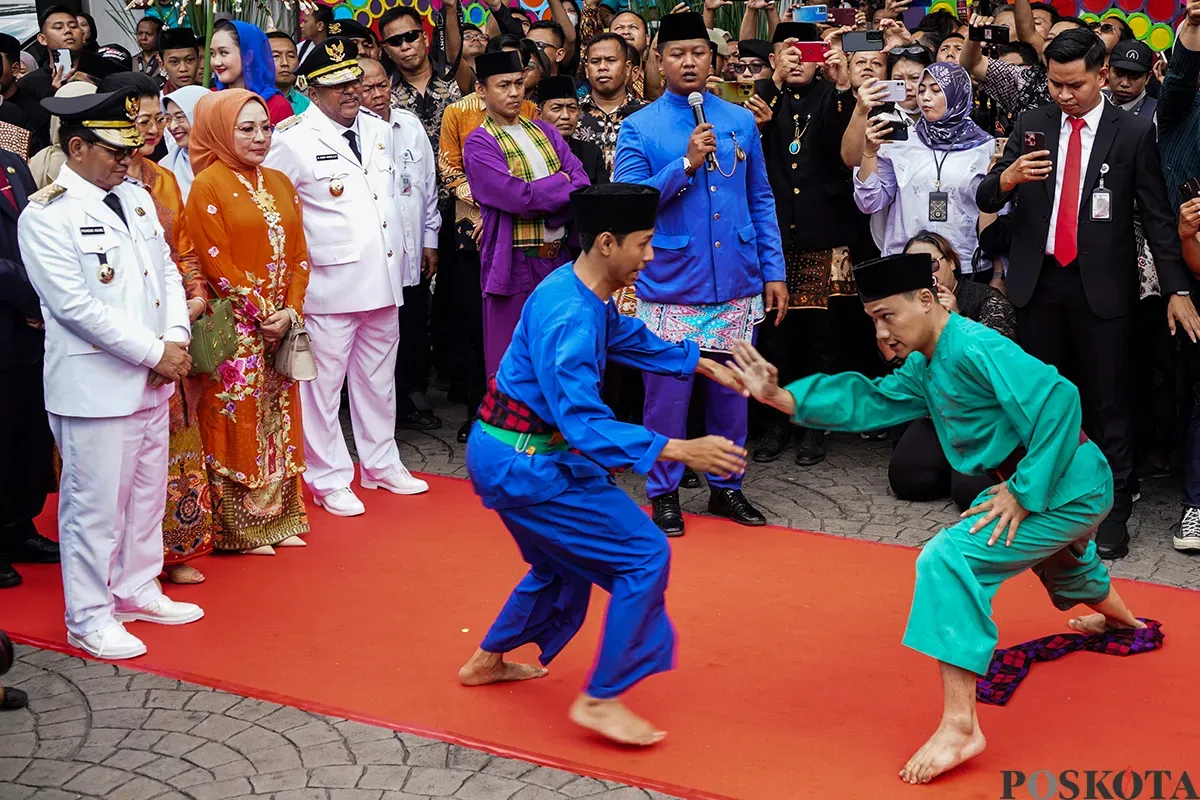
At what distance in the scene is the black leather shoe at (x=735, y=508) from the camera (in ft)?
18.9

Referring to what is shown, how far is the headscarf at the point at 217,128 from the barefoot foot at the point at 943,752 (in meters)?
3.38

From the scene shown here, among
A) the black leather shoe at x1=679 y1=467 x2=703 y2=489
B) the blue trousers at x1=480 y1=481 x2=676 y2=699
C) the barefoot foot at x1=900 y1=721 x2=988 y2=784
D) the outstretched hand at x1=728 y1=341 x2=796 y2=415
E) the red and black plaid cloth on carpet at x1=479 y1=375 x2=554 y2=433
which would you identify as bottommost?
the black leather shoe at x1=679 y1=467 x2=703 y2=489

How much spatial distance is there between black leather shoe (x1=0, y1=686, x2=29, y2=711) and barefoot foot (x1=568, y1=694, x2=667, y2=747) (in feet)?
5.68

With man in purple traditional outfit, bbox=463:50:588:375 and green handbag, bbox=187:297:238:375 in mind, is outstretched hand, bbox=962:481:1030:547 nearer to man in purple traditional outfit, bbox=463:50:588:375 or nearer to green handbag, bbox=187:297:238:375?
green handbag, bbox=187:297:238:375

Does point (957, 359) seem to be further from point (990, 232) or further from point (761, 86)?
point (761, 86)

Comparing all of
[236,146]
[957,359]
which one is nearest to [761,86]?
[236,146]

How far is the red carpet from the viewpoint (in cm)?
367

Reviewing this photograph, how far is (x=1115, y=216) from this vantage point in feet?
17.5

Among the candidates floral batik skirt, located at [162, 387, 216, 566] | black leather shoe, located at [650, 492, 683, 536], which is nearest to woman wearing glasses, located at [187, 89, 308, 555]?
floral batik skirt, located at [162, 387, 216, 566]

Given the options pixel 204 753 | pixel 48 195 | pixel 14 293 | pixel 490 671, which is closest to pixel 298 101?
pixel 14 293

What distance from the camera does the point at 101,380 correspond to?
173 inches

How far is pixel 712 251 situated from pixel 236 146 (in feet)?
6.56

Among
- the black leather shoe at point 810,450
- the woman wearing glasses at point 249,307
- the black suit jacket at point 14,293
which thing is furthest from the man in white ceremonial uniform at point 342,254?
the black leather shoe at point 810,450

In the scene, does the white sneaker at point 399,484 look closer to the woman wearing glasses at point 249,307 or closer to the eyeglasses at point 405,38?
the woman wearing glasses at point 249,307
